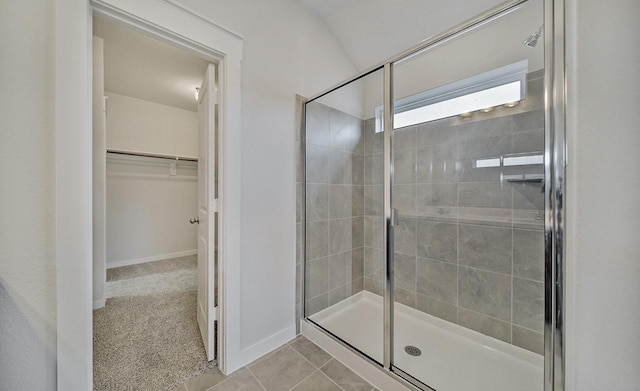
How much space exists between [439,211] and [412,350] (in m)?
1.15

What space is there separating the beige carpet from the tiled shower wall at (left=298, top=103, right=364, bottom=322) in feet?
3.22

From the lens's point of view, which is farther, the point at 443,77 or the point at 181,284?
the point at 181,284

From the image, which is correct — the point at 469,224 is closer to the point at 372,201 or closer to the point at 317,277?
the point at 372,201

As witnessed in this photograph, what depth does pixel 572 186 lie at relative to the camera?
0.77 metres

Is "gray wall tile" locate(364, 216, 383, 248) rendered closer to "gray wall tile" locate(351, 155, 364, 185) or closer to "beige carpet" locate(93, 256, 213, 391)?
"gray wall tile" locate(351, 155, 364, 185)

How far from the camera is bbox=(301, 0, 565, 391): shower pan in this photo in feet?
4.88

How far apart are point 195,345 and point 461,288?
2.18m

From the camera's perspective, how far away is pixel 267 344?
1.68m

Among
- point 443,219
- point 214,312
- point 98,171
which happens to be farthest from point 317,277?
point 98,171

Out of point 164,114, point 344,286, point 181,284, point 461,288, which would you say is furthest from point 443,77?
point 164,114

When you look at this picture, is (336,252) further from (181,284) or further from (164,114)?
(164,114)

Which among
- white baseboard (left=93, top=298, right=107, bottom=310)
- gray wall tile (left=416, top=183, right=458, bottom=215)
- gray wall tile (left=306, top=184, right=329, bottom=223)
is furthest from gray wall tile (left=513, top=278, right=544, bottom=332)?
white baseboard (left=93, top=298, right=107, bottom=310)

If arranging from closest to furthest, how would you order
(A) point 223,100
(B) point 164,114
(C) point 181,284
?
(A) point 223,100, (C) point 181,284, (B) point 164,114

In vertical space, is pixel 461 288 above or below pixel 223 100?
below
